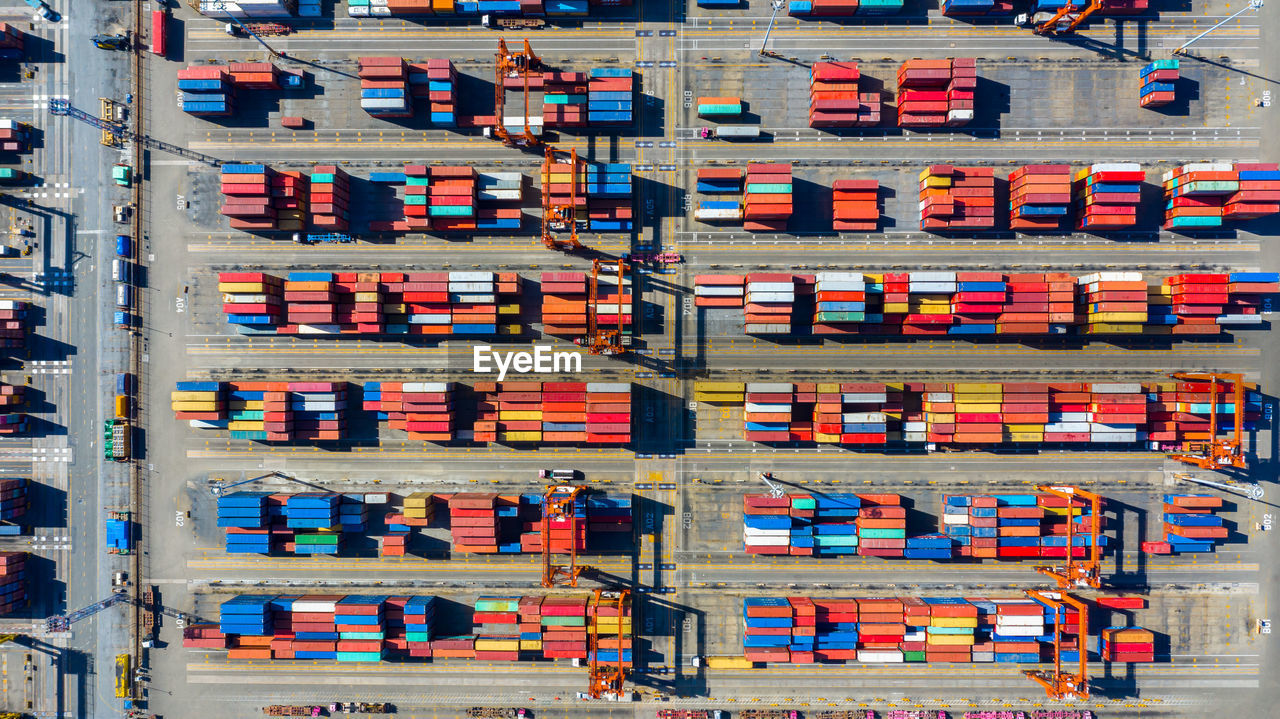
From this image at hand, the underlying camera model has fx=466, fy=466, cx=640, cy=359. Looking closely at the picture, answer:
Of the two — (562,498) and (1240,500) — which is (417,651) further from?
(1240,500)

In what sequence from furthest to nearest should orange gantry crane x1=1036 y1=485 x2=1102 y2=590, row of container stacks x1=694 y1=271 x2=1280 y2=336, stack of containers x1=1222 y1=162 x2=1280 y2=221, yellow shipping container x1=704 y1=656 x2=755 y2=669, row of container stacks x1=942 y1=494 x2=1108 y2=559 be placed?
1. yellow shipping container x1=704 y1=656 x2=755 y2=669
2. row of container stacks x1=942 y1=494 x2=1108 y2=559
3. orange gantry crane x1=1036 y1=485 x2=1102 y2=590
4. row of container stacks x1=694 y1=271 x2=1280 y2=336
5. stack of containers x1=1222 y1=162 x2=1280 y2=221

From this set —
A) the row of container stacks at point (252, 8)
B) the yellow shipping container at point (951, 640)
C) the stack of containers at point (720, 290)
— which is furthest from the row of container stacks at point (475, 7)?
the yellow shipping container at point (951, 640)

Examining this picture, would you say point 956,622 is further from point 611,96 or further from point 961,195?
point 611,96

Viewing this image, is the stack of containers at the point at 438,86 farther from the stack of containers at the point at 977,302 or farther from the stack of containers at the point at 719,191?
the stack of containers at the point at 977,302

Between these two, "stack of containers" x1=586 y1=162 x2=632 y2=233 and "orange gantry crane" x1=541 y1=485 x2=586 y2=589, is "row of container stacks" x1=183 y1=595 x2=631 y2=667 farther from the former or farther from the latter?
"stack of containers" x1=586 y1=162 x2=632 y2=233

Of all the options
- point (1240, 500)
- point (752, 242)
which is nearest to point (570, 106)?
point (752, 242)

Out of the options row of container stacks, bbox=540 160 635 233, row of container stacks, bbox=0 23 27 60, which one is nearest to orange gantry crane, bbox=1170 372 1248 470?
row of container stacks, bbox=540 160 635 233

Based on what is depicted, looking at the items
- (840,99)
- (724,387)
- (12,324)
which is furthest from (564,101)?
(12,324)
